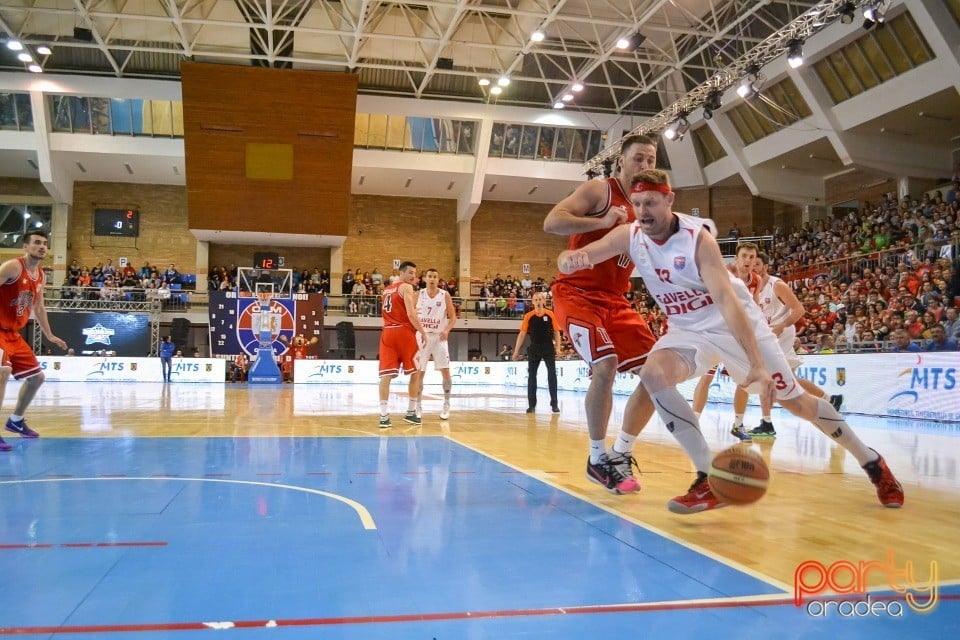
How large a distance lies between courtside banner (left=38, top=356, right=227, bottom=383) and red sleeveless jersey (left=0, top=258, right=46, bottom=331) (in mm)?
18237

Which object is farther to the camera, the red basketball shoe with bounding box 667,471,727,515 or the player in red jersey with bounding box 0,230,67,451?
the player in red jersey with bounding box 0,230,67,451

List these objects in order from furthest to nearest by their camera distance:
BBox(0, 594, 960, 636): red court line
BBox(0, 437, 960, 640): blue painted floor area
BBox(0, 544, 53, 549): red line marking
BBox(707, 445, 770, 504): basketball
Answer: BBox(707, 445, 770, 504): basketball
BBox(0, 544, 53, 549): red line marking
BBox(0, 437, 960, 640): blue painted floor area
BBox(0, 594, 960, 636): red court line

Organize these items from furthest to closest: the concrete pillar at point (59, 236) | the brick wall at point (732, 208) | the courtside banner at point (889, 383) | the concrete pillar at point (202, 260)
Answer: the concrete pillar at point (202, 260) → the concrete pillar at point (59, 236) → the brick wall at point (732, 208) → the courtside banner at point (889, 383)

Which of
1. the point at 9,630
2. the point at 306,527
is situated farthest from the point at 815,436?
the point at 9,630

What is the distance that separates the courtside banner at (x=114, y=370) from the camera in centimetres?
2381

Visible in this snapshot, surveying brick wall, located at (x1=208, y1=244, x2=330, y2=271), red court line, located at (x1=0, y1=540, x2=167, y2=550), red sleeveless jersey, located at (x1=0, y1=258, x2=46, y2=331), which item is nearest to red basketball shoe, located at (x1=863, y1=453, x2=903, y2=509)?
red court line, located at (x1=0, y1=540, x2=167, y2=550)

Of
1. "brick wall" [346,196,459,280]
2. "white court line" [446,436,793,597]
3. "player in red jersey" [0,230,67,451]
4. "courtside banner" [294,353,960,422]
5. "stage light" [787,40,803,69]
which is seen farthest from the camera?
"brick wall" [346,196,459,280]

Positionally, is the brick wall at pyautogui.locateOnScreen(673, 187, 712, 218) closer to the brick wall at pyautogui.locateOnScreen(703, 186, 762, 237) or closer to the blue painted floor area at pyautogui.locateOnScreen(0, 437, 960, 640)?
the brick wall at pyautogui.locateOnScreen(703, 186, 762, 237)

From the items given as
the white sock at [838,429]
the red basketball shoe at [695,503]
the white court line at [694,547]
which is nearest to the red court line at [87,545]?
the white court line at [694,547]

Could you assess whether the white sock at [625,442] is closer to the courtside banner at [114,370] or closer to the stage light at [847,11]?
the stage light at [847,11]

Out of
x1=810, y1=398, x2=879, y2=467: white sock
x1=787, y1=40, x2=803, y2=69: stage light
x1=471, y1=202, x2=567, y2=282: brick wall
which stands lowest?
x1=810, y1=398, x2=879, y2=467: white sock

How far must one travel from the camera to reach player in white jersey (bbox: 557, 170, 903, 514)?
3.73 metres

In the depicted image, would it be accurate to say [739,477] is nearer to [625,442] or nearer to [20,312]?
[625,442]

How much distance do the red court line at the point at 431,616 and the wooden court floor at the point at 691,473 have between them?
0.05 m
